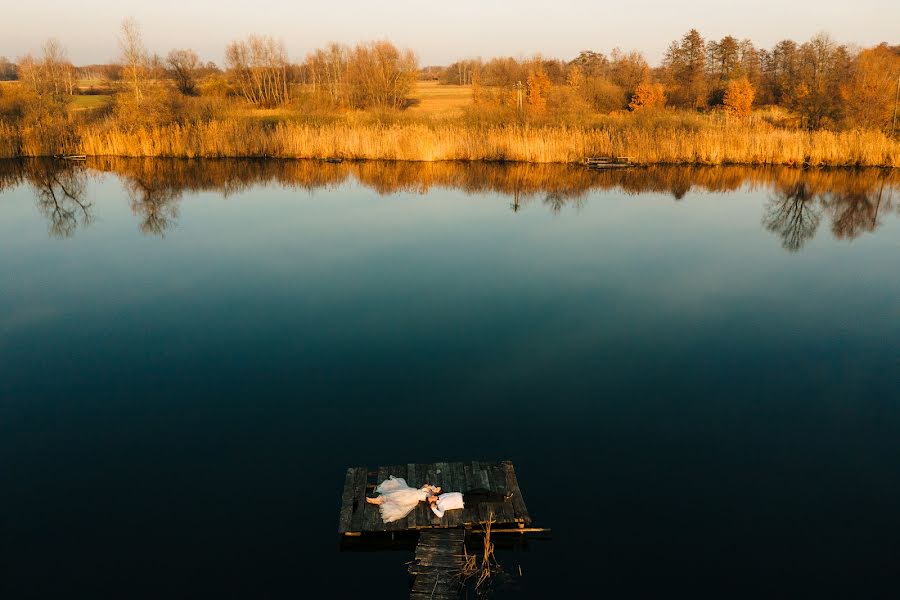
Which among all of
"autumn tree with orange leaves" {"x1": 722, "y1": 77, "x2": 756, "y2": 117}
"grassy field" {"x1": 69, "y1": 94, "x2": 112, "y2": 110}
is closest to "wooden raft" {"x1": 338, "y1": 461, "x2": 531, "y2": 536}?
"autumn tree with orange leaves" {"x1": 722, "y1": 77, "x2": 756, "y2": 117}

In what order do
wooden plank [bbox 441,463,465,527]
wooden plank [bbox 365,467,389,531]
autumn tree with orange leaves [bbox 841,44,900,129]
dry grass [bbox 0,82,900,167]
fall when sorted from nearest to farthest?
wooden plank [bbox 365,467,389,531], wooden plank [bbox 441,463,465,527], dry grass [bbox 0,82,900,167], autumn tree with orange leaves [bbox 841,44,900,129]

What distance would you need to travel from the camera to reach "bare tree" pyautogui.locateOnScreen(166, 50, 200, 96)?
47.4 m

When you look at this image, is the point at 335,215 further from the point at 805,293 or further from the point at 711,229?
the point at 805,293

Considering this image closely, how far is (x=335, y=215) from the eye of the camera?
1952 centimetres

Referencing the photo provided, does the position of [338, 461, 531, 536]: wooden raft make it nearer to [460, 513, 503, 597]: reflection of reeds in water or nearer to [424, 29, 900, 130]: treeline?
[460, 513, 503, 597]: reflection of reeds in water

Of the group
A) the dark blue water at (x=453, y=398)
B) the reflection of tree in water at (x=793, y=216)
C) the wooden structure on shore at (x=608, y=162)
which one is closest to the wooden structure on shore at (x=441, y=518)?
the dark blue water at (x=453, y=398)

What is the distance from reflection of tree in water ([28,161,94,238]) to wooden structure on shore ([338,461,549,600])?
49.0 feet

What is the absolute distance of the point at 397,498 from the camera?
630 centimetres

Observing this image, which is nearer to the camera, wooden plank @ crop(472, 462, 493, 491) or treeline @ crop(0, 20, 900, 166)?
wooden plank @ crop(472, 462, 493, 491)

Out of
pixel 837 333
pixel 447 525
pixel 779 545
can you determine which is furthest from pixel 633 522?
pixel 837 333

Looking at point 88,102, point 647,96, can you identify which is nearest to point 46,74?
point 88,102

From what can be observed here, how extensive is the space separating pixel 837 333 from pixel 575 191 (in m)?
12.5

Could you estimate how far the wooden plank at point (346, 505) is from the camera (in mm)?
6089

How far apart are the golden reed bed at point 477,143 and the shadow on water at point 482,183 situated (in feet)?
2.21
